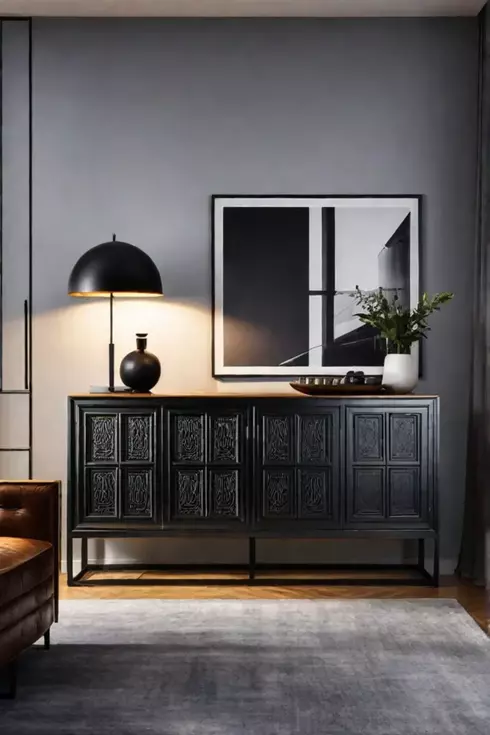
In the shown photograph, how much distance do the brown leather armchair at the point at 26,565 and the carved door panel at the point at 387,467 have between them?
1.54m

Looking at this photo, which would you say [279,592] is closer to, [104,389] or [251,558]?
[251,558]

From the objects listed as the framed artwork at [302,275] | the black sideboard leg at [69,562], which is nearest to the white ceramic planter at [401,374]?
the framed artwork at [302,275]

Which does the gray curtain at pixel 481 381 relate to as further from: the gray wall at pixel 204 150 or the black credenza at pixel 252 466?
the black credenza at pixel 252 466

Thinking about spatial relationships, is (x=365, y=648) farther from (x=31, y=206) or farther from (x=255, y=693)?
(x=31, y=206)

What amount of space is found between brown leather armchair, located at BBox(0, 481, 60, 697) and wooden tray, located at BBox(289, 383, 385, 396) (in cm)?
147

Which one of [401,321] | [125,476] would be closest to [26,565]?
[125,476]

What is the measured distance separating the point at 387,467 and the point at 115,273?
1.61 meters

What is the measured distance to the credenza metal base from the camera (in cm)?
430

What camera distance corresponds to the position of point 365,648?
10.6ft

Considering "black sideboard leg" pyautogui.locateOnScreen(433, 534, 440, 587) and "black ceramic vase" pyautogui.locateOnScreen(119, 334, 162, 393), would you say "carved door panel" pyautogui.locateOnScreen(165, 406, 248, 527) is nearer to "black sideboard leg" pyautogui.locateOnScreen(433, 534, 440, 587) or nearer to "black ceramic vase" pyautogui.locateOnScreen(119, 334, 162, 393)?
"black ceramic vase" pyautogui.locateOnScreen(119, 334, 162, 393)

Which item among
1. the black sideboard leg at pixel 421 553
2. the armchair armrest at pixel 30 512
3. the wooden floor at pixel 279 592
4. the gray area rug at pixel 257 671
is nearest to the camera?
the gray area rug at pixel 257 671

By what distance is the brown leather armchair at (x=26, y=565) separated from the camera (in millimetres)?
2721

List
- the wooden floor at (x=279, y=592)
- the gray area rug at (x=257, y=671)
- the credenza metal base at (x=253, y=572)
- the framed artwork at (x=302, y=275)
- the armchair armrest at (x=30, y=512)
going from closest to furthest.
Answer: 1. the gray area rug at (x=257, y=671)
2. the armchair armrest at (x=30, y=512)
3. the wooden floor at (x=279, y=592)
4. the credenza metal base at (x=253, y=572)
5. the framed artwork at (x=302, y=275)

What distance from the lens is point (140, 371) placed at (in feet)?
14.2
